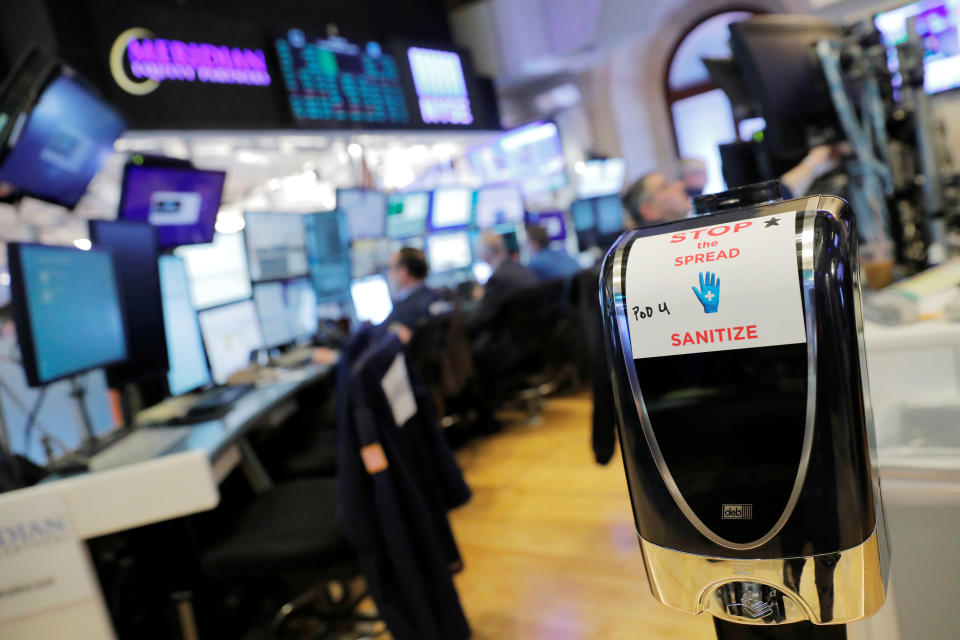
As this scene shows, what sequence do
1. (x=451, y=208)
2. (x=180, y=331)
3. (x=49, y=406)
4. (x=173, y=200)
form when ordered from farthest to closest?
(x=451, y=208) < (x=49, y=406) < (x=173, y=200) < (x=180, y=331)

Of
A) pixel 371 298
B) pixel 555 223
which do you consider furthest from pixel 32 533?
pixel 555 223

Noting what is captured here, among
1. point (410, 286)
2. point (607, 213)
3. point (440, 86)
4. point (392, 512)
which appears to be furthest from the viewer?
point (607, 213)

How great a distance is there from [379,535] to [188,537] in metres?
0.54

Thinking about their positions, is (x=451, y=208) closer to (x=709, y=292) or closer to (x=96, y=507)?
(x=96, y=507)

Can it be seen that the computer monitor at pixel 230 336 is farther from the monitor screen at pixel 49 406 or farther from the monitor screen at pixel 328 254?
the monitor screen at pixel 328 254

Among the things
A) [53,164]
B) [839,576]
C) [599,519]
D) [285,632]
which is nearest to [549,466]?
[599,519]

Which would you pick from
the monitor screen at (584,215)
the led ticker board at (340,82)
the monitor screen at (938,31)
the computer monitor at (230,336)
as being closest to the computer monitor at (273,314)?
the computer monitor at (230,336)

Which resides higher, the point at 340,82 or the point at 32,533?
the point at 340,82

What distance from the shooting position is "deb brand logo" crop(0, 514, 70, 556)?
1.30 metres

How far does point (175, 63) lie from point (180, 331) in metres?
2.66

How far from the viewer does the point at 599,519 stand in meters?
2.63

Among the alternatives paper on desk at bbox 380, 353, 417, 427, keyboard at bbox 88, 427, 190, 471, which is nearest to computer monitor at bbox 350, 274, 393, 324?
keyboard at bbox 88, 427, 190, 471

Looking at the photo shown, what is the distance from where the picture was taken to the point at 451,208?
5367mm

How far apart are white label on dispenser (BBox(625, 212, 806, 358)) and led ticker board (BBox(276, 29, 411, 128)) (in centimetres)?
460
